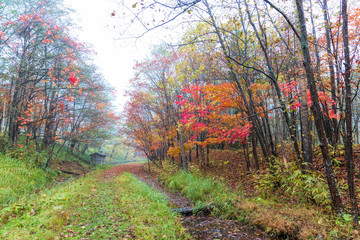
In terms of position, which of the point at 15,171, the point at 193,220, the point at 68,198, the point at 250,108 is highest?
the point at 250,108

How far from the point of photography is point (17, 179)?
24.7ft

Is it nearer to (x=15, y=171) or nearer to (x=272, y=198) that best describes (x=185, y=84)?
(x=272, y=198)

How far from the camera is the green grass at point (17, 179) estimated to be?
6.22 metres

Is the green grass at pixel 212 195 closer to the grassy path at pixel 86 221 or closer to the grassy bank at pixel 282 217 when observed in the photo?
the grassy bank at pixel 282 217

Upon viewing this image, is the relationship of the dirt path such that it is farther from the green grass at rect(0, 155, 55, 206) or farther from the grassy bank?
the green grass at rect(0, 155, 55, 206)

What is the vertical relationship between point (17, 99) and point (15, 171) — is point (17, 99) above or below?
above

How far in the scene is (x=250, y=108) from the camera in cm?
770

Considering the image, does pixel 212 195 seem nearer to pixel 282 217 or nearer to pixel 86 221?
pixel 282 217

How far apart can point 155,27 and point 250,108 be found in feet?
18.1

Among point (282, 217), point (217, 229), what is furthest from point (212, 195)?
point (282, 217)

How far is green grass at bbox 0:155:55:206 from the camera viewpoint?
20.4 feet

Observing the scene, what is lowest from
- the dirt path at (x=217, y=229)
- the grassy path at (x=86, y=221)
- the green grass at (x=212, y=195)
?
the dirt path at (x=217, y=229)

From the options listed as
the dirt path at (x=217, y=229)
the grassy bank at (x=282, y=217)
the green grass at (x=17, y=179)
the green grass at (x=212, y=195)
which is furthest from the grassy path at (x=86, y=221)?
the green grass at (x=17, y=179)

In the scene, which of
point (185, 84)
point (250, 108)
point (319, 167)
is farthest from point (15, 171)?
point (319, 167)
